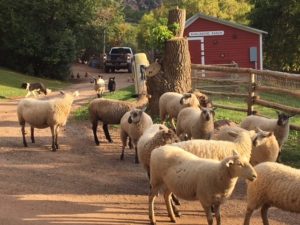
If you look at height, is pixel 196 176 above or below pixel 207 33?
below

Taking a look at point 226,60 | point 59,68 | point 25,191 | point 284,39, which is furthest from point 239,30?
point 25,191

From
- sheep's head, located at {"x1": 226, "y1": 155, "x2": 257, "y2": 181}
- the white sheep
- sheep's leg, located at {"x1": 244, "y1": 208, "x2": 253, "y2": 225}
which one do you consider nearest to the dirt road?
sheep's leg, located at {"x1": 244, "y1": 208, "x2": 253, "y2": 225}

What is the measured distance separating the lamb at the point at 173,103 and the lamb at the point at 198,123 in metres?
1.49

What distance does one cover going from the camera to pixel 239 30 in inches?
1364

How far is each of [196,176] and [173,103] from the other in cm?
759

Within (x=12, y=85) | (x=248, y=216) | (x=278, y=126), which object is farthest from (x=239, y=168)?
(x=12, y=85)

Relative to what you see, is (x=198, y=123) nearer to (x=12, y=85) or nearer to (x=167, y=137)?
(x=167, y=137)

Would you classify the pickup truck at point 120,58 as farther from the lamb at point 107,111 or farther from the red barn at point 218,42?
the lamb at point 107,111

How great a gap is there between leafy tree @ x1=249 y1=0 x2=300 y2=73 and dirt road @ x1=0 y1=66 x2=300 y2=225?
98.8ft

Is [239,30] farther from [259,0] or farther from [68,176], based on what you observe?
[68,176]

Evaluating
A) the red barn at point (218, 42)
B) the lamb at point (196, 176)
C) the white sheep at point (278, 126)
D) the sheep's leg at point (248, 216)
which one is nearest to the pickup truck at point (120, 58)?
the red barn at point (218, 42)

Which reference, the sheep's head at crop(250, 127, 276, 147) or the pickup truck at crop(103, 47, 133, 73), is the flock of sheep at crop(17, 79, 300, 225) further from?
the pickup truck at crop(103, 47, 133, 73)

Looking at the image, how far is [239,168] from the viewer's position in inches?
259

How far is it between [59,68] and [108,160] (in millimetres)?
31641
